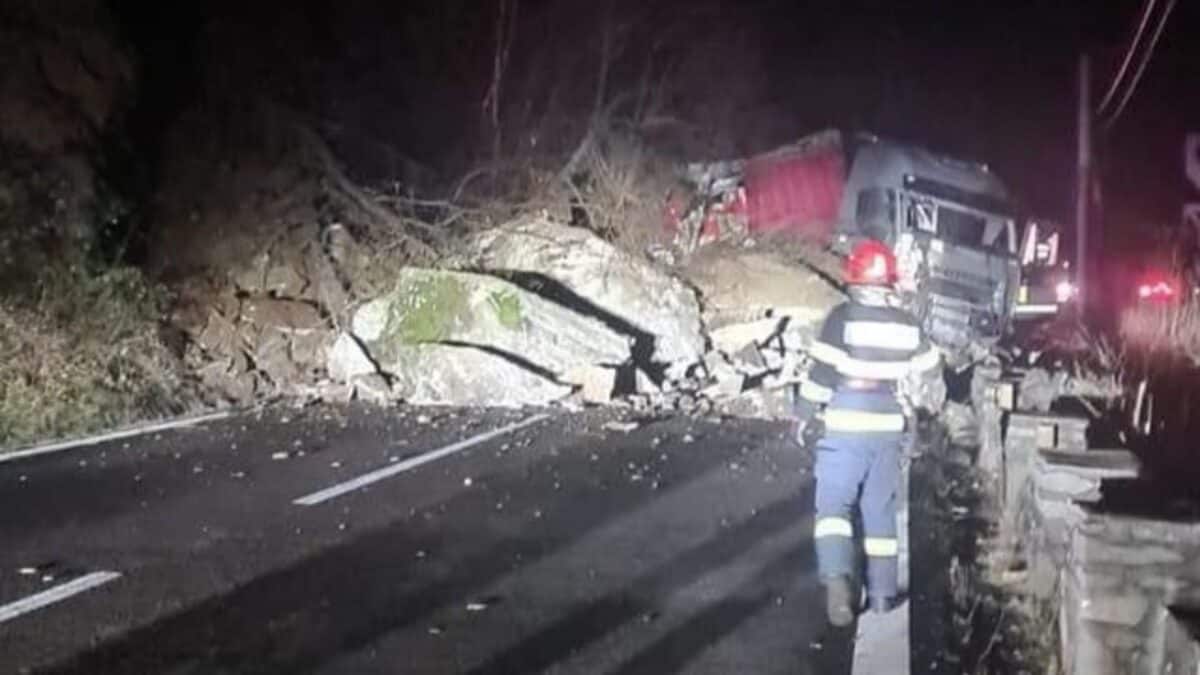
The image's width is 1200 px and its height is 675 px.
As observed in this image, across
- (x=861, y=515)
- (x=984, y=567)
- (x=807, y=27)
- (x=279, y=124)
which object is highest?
(x=807, y=27)

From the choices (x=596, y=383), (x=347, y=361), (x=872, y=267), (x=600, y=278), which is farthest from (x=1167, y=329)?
(x=872, y=267)

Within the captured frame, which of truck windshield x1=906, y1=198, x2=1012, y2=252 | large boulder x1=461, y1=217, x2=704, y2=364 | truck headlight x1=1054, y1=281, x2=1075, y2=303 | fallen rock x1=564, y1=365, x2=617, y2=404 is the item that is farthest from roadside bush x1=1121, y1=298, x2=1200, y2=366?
fallen rock x1=564, y1=365, x2=617, y2=404

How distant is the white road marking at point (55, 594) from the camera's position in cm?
767

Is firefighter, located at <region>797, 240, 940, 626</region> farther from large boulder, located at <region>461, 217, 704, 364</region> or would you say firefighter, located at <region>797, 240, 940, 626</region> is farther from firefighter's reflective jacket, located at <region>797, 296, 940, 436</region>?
large boulder, located at <region>461, 217, 704, 364</region>

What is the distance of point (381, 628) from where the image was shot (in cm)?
748

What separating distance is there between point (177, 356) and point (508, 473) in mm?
6614

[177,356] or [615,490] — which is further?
[177,356]

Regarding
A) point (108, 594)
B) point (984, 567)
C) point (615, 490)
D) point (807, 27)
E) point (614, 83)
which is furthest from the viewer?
point (807, 27)

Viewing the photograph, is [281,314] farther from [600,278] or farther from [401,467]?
[401,467]

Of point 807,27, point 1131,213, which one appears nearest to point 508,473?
point 807,27

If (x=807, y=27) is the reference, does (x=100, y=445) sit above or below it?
below

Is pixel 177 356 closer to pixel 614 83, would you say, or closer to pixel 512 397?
pixel 512 397

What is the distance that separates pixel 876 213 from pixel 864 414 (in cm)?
1513

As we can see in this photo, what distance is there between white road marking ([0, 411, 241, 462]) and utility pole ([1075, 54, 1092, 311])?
14582mm
